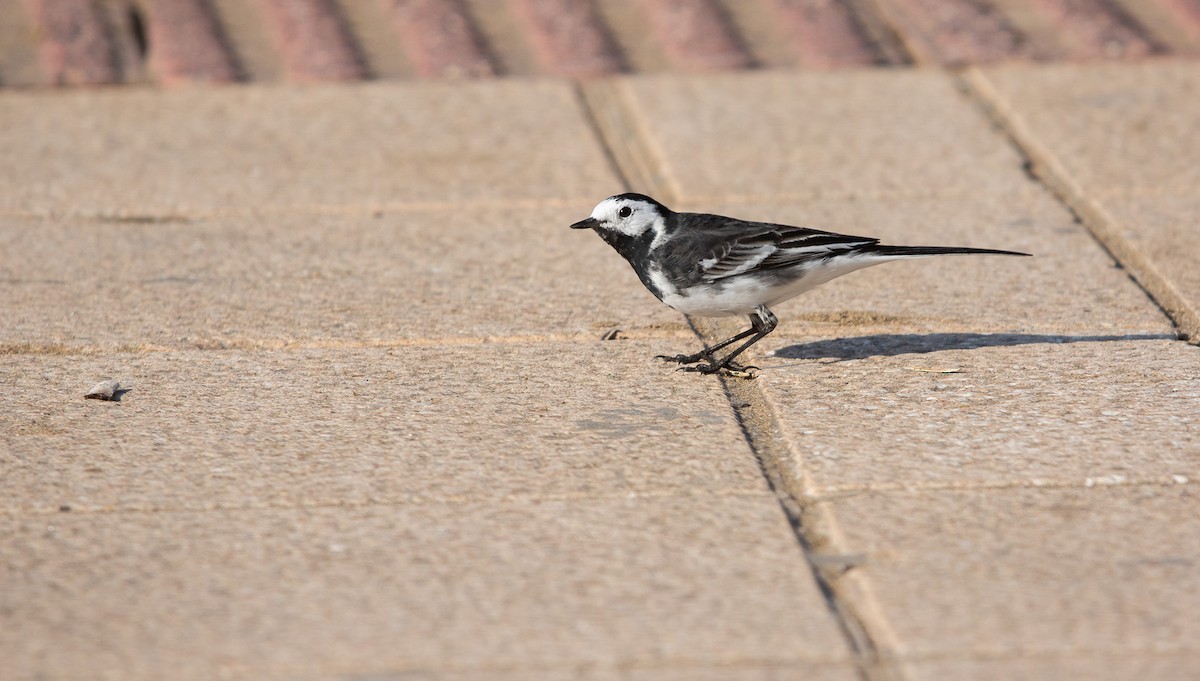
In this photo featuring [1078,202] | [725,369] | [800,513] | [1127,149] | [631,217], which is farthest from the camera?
[1127,149]

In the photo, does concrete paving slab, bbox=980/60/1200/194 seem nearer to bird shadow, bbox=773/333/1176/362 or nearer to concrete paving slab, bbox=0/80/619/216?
bird shadow, bbox=773/333/1176/362

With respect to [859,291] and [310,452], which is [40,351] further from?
[859,291]

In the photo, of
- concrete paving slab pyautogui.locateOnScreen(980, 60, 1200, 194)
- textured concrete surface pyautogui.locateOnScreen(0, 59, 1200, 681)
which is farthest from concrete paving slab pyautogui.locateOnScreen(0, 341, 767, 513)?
concrete paving slab pyautogui.locateOnScreen(980, 60, 1200, 194)

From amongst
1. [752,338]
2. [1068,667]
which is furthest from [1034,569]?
[752,338]

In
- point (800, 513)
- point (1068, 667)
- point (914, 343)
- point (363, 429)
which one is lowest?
point (1068, 667)

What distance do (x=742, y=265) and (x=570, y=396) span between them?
804 millimetres

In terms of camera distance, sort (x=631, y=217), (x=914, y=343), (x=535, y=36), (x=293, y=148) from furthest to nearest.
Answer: (x=535, y=36)
(x=293, y=148)
(x=631, y=217)
(x=914, y=343)

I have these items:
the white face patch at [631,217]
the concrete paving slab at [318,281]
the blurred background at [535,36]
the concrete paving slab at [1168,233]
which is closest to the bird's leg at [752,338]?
the concrete paving slab at [318,281]

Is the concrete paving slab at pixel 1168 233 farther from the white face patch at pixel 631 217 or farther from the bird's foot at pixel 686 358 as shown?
the white face patch at pixel 631 217

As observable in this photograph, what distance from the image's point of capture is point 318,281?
576 cm

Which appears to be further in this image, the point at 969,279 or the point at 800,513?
the point at 969,279

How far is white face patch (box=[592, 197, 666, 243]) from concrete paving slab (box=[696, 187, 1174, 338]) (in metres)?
0.59

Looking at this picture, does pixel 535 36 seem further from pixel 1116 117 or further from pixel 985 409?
pixel 985 409

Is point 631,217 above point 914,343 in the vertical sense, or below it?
above
